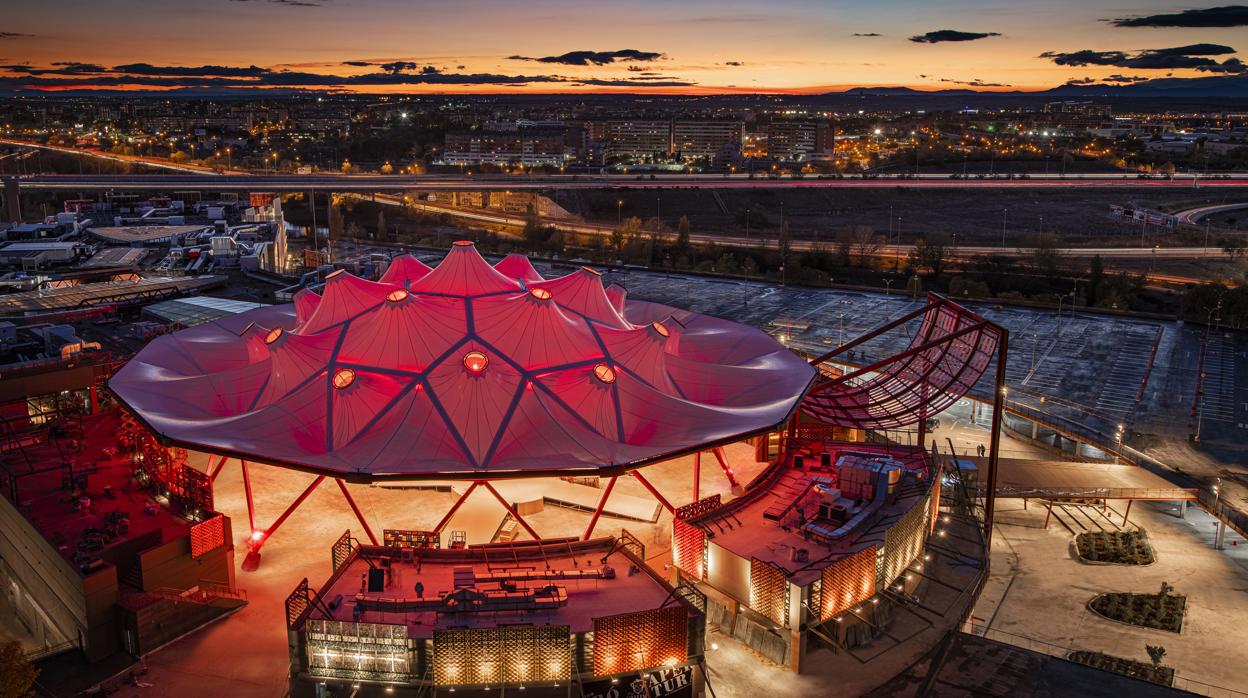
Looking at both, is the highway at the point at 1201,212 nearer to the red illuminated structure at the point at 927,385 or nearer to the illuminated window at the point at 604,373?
the red illuminated structure at the point at 927,385

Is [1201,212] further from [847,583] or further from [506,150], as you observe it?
[506,150]

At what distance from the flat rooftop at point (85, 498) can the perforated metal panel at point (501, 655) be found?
29.5ft

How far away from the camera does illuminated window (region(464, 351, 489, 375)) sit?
2655 cm

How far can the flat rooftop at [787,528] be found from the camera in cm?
2230

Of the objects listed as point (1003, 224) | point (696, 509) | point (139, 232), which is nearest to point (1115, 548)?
point (696, 509)

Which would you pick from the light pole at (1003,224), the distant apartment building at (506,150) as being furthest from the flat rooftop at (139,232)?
the distant apartment building at (506,150)

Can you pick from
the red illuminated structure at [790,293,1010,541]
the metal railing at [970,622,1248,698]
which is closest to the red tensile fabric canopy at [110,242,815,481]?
the red illuminated structure at [790,293,1010,541]

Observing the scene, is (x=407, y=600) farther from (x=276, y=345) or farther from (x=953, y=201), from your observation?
(x=953, y=201)

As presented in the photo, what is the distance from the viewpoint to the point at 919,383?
2923 centimetres

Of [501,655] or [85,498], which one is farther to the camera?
[85,498]

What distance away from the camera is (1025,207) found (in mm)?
124000

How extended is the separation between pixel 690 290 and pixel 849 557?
4320cm

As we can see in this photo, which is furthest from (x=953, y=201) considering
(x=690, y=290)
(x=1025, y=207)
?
(x=690, y=290)

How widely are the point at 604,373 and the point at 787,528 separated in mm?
7061
